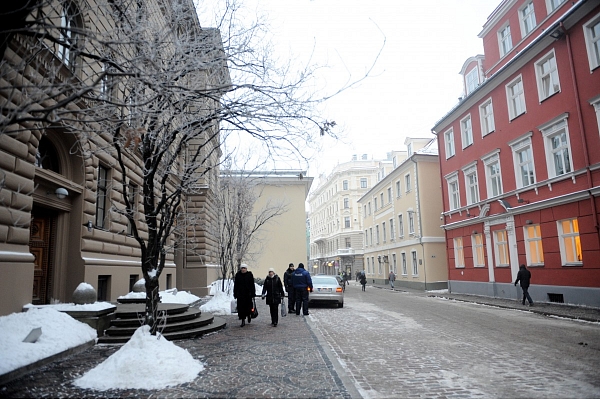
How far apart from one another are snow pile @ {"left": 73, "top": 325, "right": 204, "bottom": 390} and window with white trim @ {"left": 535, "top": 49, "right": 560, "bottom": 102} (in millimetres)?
17737

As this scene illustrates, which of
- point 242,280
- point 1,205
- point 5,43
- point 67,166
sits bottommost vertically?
point 242,280

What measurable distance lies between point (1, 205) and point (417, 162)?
98.8ft

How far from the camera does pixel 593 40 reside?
51.3ft

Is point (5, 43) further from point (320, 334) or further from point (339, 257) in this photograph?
point (339, 257)

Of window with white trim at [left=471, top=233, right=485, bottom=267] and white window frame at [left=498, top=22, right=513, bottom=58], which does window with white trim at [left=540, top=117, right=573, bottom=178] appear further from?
window with white trim at [left=471, top=233, right=485, bottom=267]

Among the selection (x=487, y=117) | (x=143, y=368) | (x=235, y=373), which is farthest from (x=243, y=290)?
(x=487, y=117)

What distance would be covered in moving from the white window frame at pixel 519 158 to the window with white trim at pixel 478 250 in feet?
16.2

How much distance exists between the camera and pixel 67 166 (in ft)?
38.3

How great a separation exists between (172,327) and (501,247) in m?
18.0

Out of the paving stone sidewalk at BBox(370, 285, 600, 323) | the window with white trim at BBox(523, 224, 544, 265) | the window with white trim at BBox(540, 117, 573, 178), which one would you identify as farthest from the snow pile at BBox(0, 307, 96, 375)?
the window with white trim at BBox(523, 224, 544, 265)

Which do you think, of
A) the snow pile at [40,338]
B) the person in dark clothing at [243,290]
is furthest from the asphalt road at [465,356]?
the snow pile at [40,338]

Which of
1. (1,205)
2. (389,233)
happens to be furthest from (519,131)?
(389,233)

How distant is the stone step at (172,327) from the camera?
9648 mm

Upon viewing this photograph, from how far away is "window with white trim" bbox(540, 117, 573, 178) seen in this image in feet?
55.5
